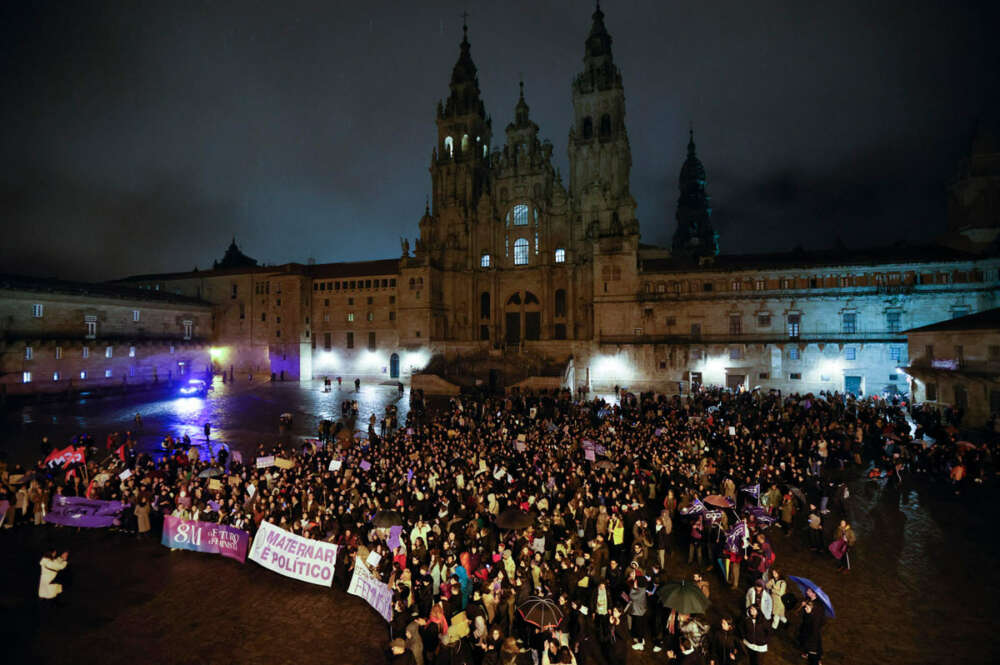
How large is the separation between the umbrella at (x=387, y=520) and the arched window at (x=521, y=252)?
44613mm

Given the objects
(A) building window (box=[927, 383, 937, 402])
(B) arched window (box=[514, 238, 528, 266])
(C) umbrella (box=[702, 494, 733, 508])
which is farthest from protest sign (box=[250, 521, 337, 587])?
(B) arched window (box=[514, 238, 528, 266])

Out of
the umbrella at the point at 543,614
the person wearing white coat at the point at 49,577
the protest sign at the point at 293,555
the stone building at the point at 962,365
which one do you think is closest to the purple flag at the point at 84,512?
the person wearing white coat at the point at 49,577

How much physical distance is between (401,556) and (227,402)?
3369 cm

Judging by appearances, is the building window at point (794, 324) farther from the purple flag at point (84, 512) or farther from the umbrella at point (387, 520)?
the purple flag at point (84, 512)

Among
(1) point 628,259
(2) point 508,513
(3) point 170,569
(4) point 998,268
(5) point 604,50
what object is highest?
(5) point 604,50

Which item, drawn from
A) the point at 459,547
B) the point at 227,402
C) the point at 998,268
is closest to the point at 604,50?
the point at 998,268

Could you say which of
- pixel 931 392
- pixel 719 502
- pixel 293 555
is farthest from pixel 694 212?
pixel 293 555

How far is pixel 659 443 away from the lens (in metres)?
18.5

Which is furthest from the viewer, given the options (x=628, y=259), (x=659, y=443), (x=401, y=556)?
(x=628, y=259)

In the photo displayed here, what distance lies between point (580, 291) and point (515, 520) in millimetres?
42396

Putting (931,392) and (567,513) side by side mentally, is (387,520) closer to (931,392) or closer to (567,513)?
(567,513)

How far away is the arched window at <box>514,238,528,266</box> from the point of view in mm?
53906

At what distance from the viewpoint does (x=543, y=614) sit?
289 inches

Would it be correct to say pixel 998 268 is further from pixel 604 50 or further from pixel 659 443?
pixel 604 50
